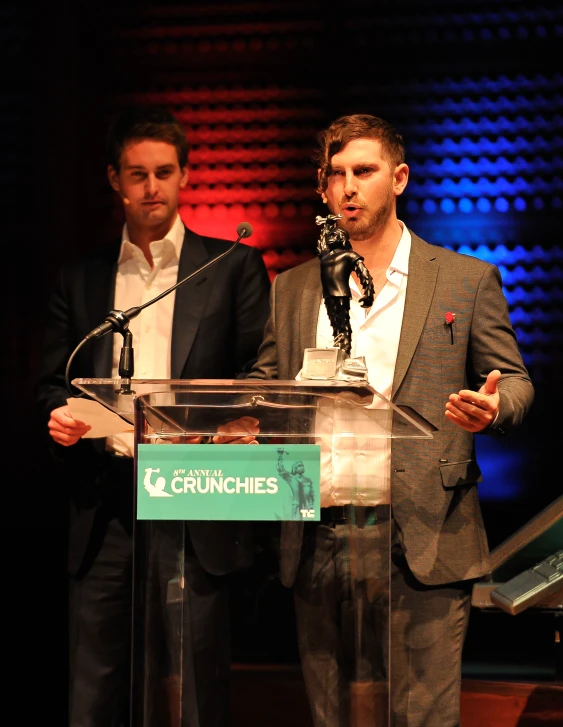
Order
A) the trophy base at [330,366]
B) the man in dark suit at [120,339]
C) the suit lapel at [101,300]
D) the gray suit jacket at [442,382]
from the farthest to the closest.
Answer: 1. the suit lapel at [101,300]
2. the man in dark suit at [120,339]
3. the gray suit jacket at [442,382]
4. the trophy base at [330,366]

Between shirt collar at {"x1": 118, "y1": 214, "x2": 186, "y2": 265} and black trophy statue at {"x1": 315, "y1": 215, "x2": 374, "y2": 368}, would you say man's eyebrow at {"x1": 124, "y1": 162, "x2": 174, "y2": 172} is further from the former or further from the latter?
black trophy statue at {"x1": 315, "y1": 215, "x2": 374, "y2": 368}

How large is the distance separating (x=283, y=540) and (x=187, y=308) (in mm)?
1434

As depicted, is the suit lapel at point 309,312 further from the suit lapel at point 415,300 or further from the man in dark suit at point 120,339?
the man in dark suit at point 120,339

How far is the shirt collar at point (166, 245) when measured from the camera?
3.50m

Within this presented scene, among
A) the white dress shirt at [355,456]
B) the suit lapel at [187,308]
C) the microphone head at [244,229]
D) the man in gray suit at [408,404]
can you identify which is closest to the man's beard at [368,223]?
the man in gray suit at [408,404]

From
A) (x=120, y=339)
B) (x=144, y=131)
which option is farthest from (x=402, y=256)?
(x=144, y=131)

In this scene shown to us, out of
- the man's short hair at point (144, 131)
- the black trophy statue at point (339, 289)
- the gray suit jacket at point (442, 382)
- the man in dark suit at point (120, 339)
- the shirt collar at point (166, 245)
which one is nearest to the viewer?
the black trophy statue at point (339, 289)

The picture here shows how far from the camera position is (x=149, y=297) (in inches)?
136

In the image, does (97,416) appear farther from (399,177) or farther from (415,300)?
(399,177)

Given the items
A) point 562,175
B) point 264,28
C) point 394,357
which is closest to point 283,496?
point 394,357

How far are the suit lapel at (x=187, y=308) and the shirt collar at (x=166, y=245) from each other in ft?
0.16

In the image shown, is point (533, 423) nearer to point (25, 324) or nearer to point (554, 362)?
point (554, 362)

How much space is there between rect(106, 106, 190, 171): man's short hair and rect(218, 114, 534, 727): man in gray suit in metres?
0.77

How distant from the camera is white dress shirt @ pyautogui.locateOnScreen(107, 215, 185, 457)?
11.1 ft
